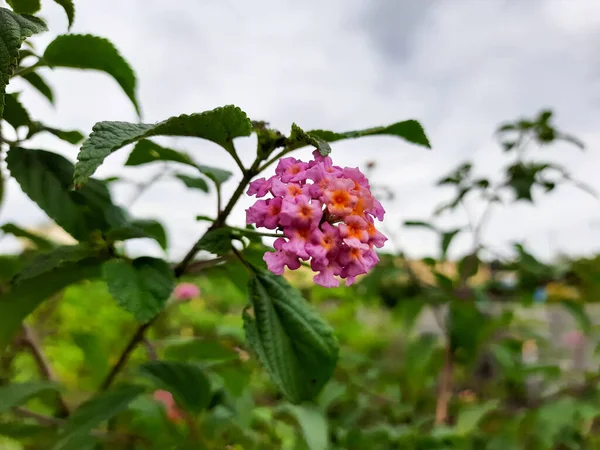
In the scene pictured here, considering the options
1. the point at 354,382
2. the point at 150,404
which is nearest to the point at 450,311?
the point at 354,382

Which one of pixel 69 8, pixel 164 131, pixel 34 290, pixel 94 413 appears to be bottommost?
pixel 94 413

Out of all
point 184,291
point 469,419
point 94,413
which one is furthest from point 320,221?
point 184,291

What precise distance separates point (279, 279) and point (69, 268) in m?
0.19

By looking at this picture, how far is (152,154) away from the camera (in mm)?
470

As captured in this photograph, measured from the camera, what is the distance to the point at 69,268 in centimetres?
45

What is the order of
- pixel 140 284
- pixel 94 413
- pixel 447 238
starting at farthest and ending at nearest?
pixel 447 238, pixel 94 413, pixel 140 284

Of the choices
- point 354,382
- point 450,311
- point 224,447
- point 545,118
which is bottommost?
point 224,447

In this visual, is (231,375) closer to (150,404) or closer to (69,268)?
(150,404)

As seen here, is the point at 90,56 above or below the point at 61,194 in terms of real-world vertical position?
above

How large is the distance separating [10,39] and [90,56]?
164 mm

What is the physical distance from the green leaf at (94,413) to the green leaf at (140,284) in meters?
0.17

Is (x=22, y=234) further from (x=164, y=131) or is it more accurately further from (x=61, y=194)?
(x=164, y=131)

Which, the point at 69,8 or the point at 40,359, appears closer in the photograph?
the point at 69,8

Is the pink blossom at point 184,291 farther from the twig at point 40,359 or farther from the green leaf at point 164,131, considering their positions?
the green leaf at point 164,131
